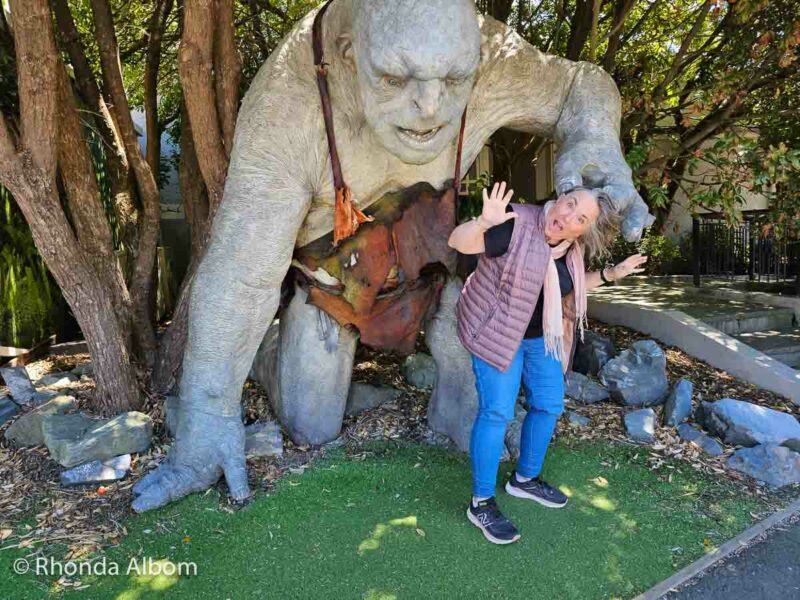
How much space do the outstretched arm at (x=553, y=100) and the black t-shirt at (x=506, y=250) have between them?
47 centimetres

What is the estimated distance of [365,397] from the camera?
405cm

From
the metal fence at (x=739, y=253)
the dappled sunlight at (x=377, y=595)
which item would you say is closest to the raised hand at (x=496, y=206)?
the dappled sunlight at (x=377, y=595)

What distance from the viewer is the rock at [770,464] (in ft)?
11.0

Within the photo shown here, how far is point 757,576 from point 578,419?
1403 mm

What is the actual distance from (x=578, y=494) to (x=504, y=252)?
1.35m

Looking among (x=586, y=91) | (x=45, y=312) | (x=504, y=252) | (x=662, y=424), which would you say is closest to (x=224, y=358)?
(x=504, y=252)

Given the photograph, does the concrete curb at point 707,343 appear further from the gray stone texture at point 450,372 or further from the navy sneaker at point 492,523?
the navy sneaker at point 492,523

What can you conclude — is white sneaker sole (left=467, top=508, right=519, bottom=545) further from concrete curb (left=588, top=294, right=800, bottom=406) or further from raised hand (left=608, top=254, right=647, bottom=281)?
concrete curb (left=588, top=294, right=800, bottom=406)

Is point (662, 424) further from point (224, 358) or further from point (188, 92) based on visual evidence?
point (188, 92)

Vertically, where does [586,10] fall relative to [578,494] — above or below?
above

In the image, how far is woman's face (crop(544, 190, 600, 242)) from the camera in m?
2.50

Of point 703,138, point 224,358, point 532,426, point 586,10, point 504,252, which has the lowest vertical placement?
point 532,426

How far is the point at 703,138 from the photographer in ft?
17.5

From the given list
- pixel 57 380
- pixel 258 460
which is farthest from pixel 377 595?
pixel 57 380
